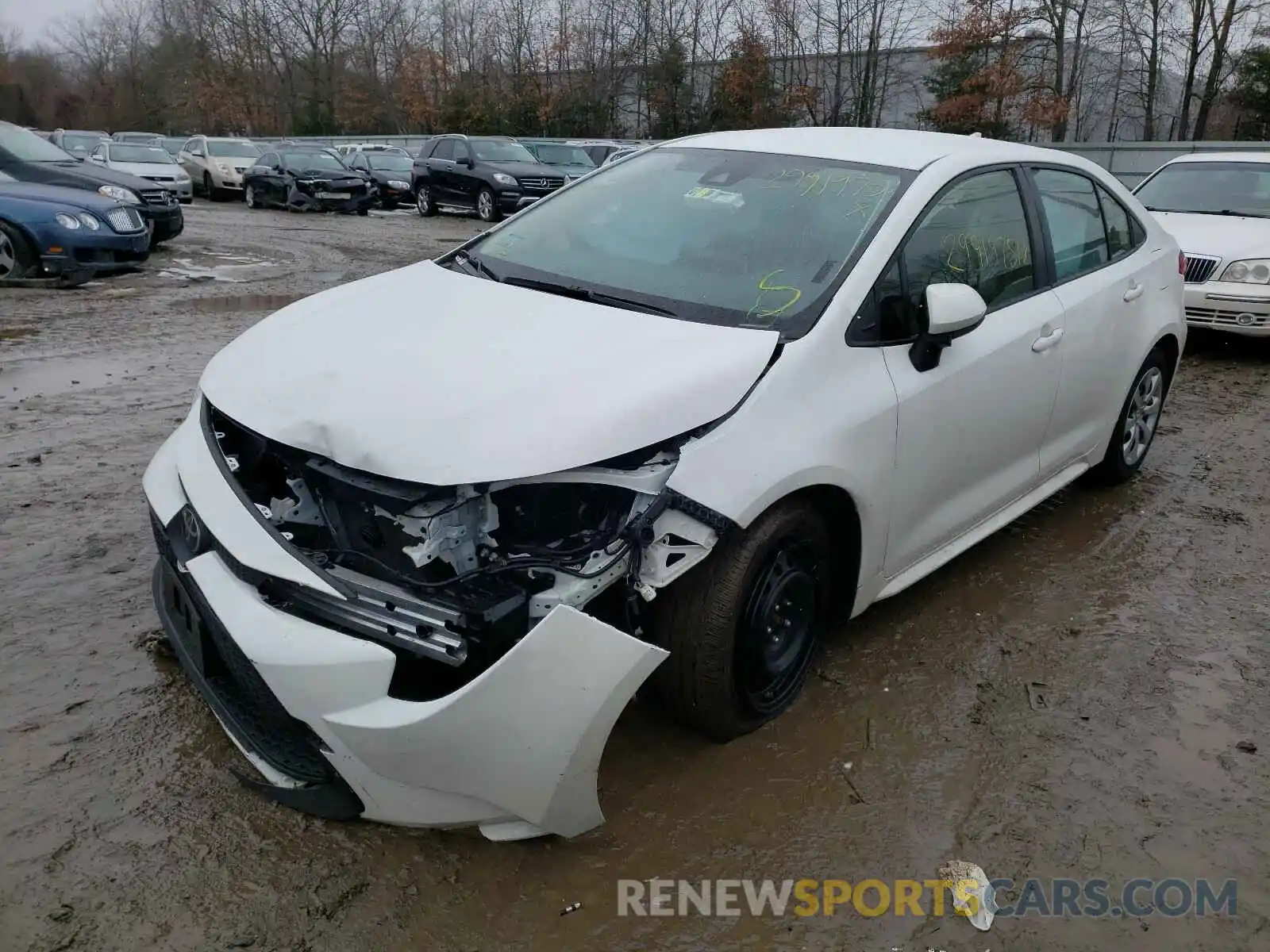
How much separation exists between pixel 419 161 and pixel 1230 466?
18.2 m

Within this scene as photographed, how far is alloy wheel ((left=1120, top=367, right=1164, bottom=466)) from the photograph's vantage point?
16.1 ft

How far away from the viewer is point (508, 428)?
7.73 ft

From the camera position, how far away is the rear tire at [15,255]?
9.84m

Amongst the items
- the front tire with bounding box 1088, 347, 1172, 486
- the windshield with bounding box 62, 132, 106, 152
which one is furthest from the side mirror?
the windshield with bounding box 62, 132, 106, 152

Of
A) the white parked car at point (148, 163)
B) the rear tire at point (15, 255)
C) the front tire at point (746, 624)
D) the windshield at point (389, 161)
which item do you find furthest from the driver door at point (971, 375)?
the windshield at point (389, 161)

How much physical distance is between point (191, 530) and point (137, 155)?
21.2 meters

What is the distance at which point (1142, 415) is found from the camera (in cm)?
507

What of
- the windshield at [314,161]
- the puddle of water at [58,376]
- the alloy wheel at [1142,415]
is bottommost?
the puddle of water at [58,376]

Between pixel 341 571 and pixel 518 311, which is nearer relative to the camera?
pixel 341 571

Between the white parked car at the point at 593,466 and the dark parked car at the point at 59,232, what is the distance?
819 centimetres

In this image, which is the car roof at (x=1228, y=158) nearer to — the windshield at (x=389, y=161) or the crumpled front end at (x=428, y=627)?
the crumpled front end at (x=428, y=627)

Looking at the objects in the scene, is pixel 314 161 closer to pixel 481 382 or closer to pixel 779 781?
pixel 481 382

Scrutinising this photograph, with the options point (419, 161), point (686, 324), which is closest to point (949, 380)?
point (686, 324)

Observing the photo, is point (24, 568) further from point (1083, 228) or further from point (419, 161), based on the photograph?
point (419, 161)
